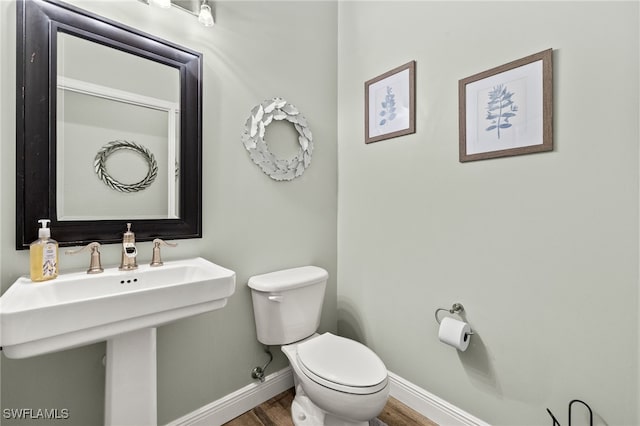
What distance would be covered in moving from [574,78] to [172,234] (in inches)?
69.9

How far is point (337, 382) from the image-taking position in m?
1.21

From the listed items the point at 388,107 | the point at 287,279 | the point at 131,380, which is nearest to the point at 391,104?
the point at 388,107

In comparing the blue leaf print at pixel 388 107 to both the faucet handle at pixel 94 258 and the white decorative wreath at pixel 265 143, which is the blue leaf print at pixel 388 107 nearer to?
the white decorative wreath at pixel 265 143

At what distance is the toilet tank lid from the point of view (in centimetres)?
152

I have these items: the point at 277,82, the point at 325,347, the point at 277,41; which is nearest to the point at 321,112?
the point at 277,82

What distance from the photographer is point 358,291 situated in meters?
1.95

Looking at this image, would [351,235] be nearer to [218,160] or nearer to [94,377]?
[218,160]

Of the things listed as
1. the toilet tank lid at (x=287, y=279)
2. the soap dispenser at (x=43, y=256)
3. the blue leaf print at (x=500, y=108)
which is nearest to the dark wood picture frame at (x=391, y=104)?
the blue leaf print at (x=500, y=108)

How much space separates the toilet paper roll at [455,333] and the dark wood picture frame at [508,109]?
2.54 feet

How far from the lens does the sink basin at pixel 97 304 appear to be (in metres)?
0.77

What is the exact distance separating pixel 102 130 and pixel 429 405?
2.05 metres

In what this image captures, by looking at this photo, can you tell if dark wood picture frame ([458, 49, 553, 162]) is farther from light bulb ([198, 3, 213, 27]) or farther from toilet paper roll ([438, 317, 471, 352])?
light bulb ([198, 3, 213, 27])

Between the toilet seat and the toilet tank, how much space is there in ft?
0.42

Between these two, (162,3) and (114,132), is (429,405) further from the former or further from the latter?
(162,3)
